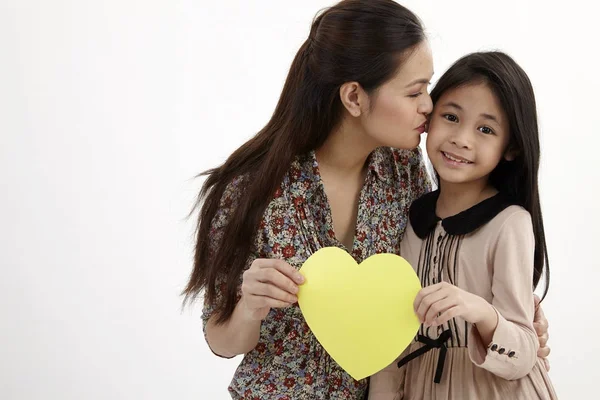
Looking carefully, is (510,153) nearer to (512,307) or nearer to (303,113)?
(512,307)

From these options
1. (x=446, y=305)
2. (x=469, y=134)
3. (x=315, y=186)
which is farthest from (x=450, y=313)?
(x=315, y=186)

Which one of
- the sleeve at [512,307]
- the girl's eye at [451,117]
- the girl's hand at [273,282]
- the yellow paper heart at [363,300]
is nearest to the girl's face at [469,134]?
the girl's eye at [451,117]

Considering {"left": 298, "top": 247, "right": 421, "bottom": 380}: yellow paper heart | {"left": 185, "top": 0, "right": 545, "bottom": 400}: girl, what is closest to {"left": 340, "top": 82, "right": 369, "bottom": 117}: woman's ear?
{"left": 185, "top": 0, "right": 545, "bottom": 400}: girl

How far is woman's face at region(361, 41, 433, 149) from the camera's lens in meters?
1.76

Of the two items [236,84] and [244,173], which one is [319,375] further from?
[236,84]

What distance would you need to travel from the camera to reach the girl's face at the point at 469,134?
1.69 m

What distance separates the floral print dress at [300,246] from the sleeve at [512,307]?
291 millimetres

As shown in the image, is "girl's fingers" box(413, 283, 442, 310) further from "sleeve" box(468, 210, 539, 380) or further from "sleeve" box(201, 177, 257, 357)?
"sleeve" box(201, 177, 257, 357)

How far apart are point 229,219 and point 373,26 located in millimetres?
504

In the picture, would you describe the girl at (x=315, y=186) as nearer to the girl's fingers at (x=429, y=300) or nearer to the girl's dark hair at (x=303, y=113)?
the girl's dark hair at (x=303, y=113)

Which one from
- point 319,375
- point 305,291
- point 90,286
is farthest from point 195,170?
point 305,291

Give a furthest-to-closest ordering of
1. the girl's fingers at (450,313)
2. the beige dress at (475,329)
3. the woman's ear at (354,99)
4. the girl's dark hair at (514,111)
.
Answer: the woman's ear at (354,99)
the girl's dark hair at (514,111)
the beige dress at (475,329)
the girl's fingers at (450,313)

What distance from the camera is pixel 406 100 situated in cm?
176

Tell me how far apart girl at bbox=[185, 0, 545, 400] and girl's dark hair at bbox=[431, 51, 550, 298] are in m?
0.09
